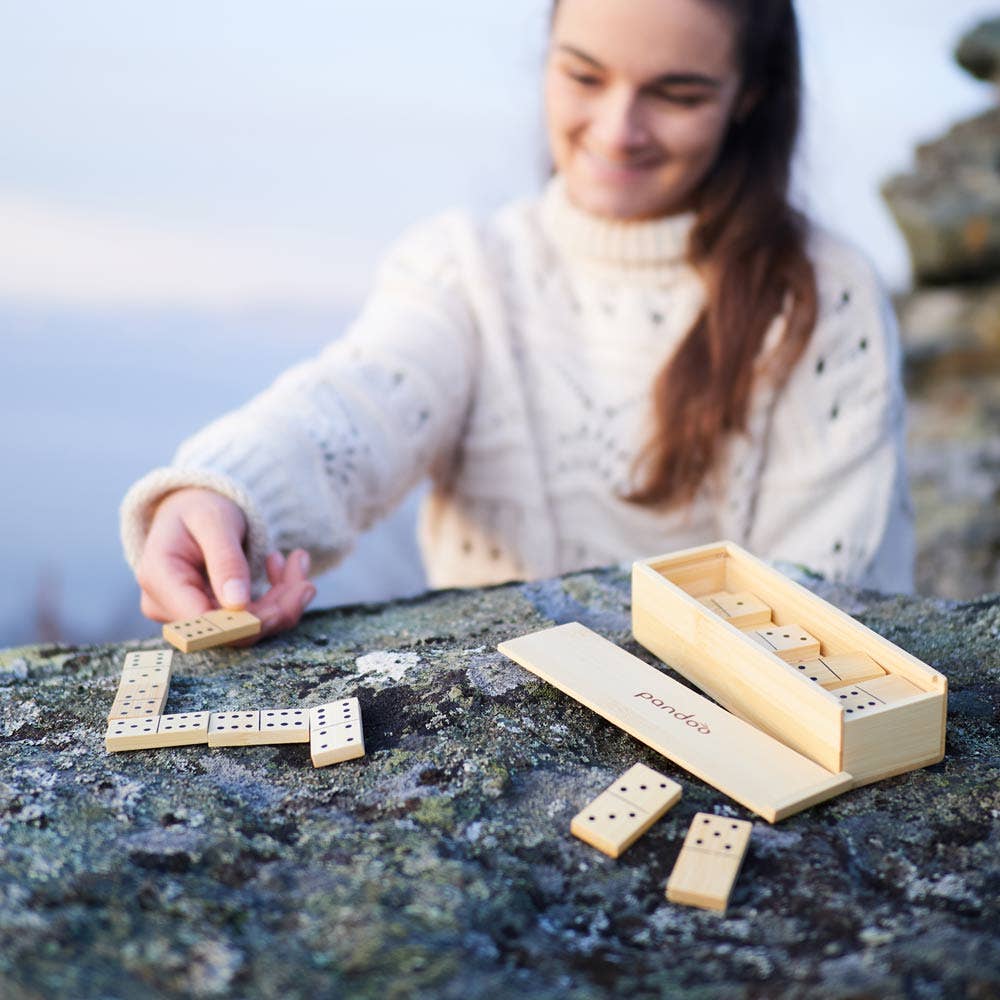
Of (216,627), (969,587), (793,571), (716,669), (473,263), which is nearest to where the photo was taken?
(716,669)

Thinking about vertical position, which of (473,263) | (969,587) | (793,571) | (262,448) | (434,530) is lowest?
(969,587)

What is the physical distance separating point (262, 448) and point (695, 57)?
1.16 meters

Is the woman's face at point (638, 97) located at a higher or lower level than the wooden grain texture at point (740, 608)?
higher

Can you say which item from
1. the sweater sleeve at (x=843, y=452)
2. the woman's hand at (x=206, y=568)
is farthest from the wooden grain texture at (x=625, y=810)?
the sweater sleeve at (x=843, y=452)

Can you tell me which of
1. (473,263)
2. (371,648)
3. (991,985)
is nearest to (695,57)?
(473,263)

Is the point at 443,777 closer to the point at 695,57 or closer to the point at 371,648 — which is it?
the point at 371,648

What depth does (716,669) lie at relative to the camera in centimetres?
121

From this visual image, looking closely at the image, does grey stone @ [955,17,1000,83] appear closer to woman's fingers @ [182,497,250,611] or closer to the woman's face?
the woman's face

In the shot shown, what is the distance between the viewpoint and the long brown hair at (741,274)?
2311mm

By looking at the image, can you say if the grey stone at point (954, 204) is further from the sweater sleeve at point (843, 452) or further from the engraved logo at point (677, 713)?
the engraved logo at point (677, 713)

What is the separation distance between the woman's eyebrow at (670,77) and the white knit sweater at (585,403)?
1.06ft

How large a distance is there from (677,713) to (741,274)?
56.3 inches

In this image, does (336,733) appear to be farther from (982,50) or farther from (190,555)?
(982,50)

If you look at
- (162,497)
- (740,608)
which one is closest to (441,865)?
(740,608)
